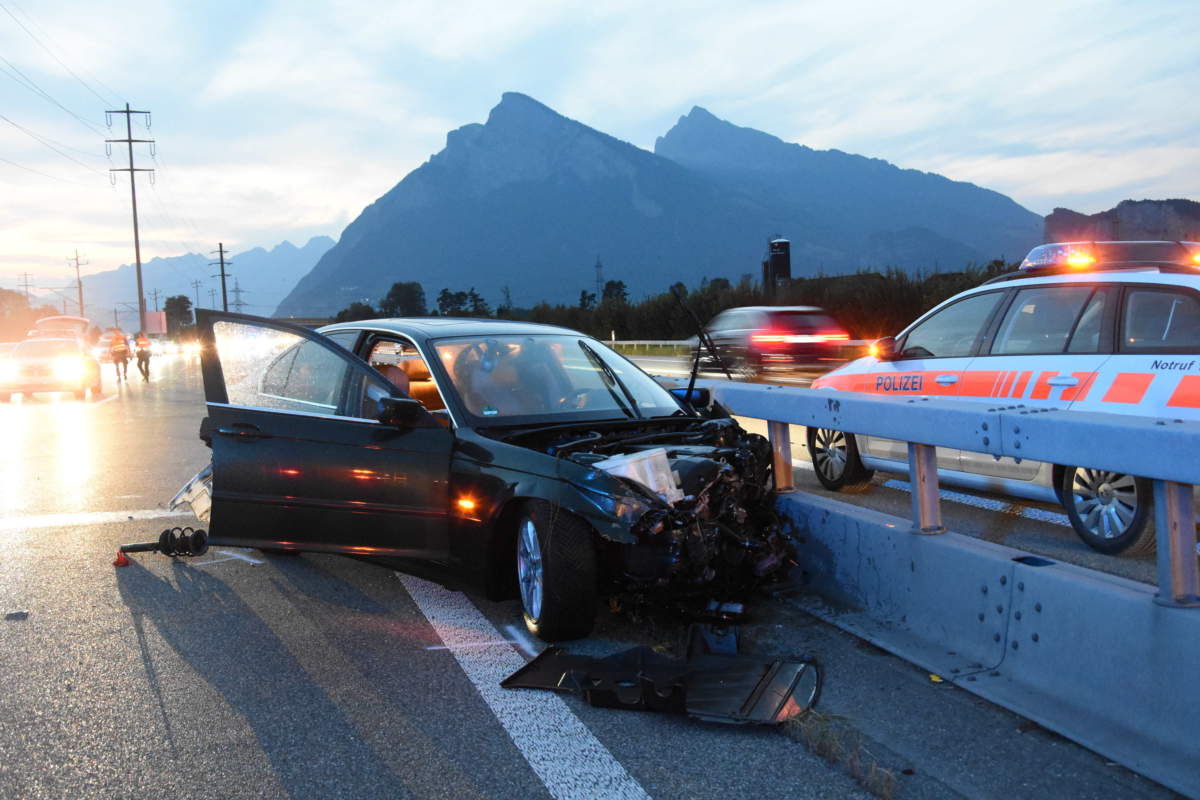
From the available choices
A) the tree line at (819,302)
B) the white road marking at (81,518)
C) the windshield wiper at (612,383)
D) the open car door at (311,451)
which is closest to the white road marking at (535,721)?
the open car door at (311,451)

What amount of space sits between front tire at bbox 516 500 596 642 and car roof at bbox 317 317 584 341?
1648mm

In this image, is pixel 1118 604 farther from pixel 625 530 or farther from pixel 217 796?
pixel 217 796

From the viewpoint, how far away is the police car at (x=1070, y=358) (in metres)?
5.54

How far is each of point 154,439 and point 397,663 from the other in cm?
1084

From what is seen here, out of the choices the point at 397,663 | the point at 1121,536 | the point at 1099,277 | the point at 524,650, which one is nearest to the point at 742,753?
the point at 524,650

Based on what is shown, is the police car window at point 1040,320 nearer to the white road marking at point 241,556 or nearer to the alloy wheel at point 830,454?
the alloy wheel at point 830,454

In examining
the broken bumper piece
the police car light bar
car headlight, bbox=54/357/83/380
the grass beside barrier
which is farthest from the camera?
car headlight, bbox=54/357/83/380

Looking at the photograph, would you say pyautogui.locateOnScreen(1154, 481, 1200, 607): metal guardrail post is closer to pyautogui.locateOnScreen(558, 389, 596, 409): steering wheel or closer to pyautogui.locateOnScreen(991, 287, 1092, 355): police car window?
pyautogui.locateOnScreen(558, 389, 596, 409): steering wheel

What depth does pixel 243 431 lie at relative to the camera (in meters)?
5.71

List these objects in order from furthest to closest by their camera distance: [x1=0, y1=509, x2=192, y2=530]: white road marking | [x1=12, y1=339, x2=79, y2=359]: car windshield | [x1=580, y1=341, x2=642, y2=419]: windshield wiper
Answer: [x1=12, y1=339, x2=79, y2=359]: car windshield
[x1=0, y1=509, x2=192, y2=530]: white road marking
[x1=580, y1=341, x2=642, y2=419]: windshield wiper

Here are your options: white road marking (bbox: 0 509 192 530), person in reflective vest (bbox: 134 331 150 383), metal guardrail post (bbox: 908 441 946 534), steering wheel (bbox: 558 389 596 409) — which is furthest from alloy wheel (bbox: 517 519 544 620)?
person in reflective vest (bbox: 134 331 150 383)

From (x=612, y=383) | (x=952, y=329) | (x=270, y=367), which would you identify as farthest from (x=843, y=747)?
(x=952, y=329)

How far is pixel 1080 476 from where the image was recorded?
5891 millimetres

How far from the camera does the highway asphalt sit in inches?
124
